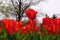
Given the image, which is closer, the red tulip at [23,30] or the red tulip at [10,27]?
the red tulip at [10,27]

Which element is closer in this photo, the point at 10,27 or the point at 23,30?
the point at 10,27

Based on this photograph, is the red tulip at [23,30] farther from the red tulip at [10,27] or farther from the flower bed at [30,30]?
the red tulip at [10,27]

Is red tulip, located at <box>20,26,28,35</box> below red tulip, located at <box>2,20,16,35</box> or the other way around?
below

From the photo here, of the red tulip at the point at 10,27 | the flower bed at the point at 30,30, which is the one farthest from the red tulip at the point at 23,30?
the red tulip at the point at 10,27

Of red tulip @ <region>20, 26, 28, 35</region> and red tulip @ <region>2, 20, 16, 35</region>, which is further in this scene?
red tulip @ <region>20, 26, 28, 35</region>

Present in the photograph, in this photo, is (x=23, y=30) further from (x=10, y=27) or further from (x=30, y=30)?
(x=10, y=27)

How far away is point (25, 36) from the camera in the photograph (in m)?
2.03

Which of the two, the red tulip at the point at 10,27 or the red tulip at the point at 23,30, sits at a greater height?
the red tulip at the point at 10,27

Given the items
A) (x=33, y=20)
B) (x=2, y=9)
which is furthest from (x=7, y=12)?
(x=33, y=20)

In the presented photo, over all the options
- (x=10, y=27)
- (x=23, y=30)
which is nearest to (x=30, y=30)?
(x=23, y=30)

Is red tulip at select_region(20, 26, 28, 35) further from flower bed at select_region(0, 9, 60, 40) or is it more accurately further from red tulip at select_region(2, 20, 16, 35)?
red tulip at select_region(2, 20, 16, 35)

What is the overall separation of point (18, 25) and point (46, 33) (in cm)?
25

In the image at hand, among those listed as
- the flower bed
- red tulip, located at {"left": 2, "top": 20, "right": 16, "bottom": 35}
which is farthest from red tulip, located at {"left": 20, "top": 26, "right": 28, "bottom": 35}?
red tulip, located at {"left": 2, "top": 20, "right": 16, "bottom": 35}

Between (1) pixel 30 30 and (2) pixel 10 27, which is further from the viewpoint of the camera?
(1) pixel 30 30
